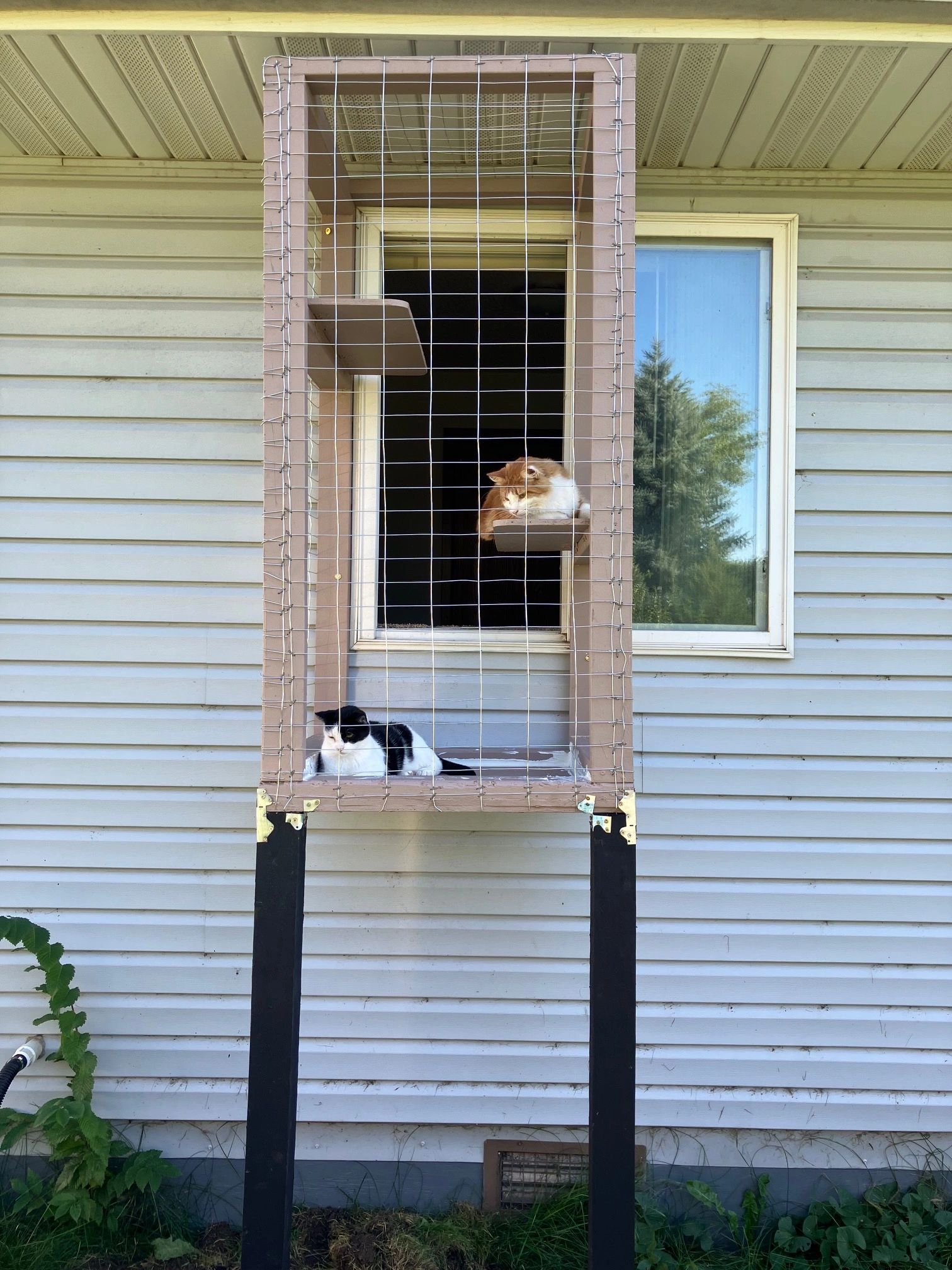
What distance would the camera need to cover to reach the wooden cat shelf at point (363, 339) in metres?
1.85

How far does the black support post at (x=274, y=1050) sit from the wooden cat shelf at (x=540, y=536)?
0.83m

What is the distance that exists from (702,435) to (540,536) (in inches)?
27.4

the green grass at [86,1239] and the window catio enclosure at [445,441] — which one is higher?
the window catio enclosure at [445,441]

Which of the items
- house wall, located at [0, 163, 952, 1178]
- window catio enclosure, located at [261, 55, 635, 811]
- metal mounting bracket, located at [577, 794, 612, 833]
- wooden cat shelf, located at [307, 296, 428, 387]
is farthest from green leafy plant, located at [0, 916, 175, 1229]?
wooden cat shelf, located at [307, 296, 428, 387]

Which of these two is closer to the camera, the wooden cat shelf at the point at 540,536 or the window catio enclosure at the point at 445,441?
the window catio enclosure at the point at 445,441

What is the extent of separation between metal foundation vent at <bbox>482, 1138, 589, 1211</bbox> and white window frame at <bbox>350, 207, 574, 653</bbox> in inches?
55.0

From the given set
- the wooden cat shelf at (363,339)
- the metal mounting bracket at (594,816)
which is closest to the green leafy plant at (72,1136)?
the metal mounting bracket at (594,816)

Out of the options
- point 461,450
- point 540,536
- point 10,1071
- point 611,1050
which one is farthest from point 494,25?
point 10,1071

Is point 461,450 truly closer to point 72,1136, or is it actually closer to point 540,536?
point 540,536

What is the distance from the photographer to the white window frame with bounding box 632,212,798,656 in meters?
2.47

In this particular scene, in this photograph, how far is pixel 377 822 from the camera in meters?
2.48

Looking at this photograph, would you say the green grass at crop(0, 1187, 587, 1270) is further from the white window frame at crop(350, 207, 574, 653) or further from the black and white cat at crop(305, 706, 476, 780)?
the white window frame at crop(350, 207, 574, 653)

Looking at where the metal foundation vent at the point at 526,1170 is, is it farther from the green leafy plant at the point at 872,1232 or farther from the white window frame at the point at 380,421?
the white window frame at the point at 380,421

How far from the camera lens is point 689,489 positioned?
2549 mm
